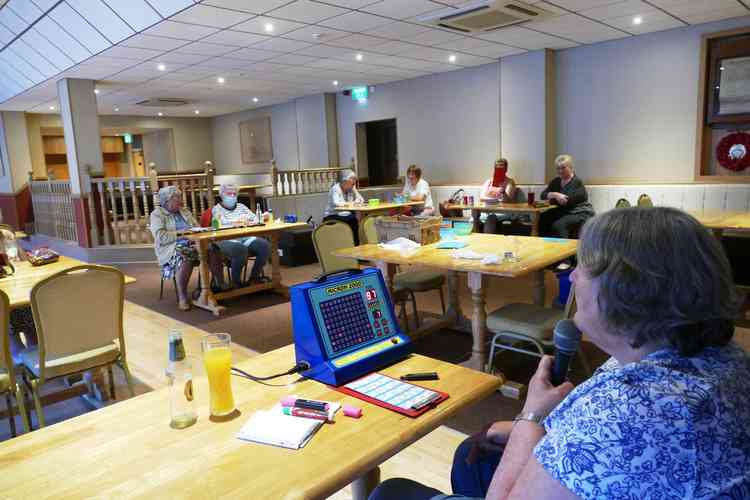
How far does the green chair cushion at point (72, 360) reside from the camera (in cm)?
262

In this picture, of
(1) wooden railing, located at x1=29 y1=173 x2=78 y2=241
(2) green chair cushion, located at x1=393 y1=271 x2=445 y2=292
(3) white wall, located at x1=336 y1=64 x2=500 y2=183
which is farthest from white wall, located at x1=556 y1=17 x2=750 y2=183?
(1) wooden railing, located at x1=29 y1=173 x2=78 y2=241

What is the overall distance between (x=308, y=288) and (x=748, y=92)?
258 inches

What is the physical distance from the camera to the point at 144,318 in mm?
4984

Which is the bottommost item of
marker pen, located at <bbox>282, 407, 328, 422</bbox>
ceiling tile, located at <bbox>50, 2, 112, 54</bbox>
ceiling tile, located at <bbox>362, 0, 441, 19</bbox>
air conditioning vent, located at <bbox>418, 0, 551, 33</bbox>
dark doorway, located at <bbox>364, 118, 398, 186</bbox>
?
marker pen, located at <bbox>282, 407, 328, 422</bbox>

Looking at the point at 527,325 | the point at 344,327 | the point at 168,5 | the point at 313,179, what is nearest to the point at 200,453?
the point at 344,327

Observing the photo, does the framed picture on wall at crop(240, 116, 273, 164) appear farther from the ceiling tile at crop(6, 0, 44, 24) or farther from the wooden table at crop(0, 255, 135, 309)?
the wooden table at crop(0, 255, 135, 309)

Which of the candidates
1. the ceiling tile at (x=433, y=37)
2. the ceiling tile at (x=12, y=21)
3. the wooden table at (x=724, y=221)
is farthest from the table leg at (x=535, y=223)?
the ceiling tile at (x=12, y=21)

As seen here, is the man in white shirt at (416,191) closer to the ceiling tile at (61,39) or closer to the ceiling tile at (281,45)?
the ceiling tile at (281,45)

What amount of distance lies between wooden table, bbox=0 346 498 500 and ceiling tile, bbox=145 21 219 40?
187 inches

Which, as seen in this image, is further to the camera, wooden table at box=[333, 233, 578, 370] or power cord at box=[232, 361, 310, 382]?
wooden table at box=[333, 233, 578, 370]

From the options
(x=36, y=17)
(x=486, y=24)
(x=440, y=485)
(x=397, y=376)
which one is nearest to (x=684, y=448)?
(x=397, y=376)

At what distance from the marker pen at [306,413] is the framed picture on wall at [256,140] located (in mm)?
11550

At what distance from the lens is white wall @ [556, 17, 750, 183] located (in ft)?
21.4

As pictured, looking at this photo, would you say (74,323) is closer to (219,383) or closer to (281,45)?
(219,383)
